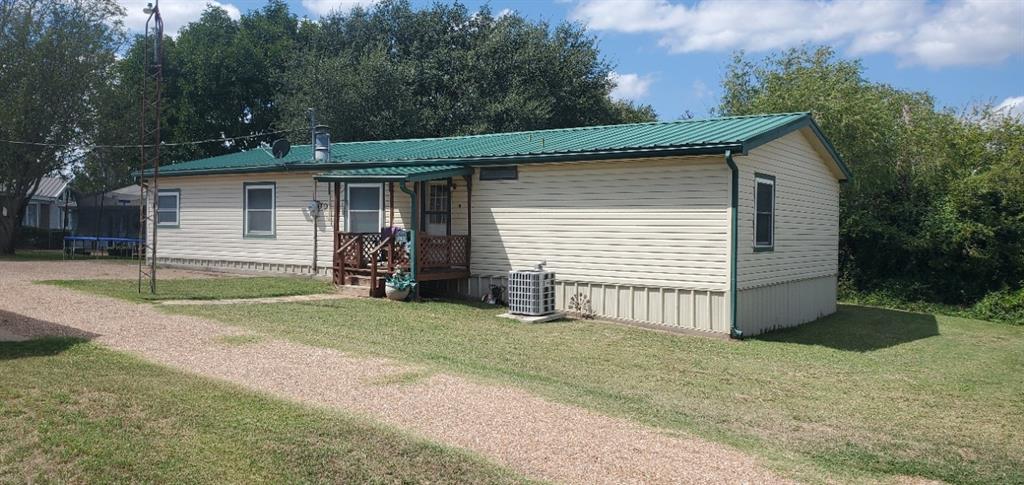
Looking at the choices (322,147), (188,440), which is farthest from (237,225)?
(188,440)

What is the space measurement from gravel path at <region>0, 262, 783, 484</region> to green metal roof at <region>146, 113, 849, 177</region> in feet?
18.1

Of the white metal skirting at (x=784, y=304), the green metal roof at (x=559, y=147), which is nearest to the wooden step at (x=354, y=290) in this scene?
the green metal roof at (x=559, y=147)

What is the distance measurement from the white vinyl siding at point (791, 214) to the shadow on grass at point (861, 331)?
872 mm

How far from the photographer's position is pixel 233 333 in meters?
9.05

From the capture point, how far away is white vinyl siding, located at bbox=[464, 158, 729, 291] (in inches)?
437

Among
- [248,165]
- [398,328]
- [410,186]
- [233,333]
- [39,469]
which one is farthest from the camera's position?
[248,165]

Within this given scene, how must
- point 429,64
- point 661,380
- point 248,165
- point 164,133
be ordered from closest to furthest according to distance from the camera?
point 661,380
point 248,165
point 429,64
point 164,133

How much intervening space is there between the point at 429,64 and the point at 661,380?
24.4m

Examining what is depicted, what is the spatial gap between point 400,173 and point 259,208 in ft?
17.0

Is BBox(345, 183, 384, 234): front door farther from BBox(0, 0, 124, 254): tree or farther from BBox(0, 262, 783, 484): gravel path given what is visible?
BBox(0, 0, 124, 254): tree

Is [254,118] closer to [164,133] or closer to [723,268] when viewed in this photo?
[164,133]

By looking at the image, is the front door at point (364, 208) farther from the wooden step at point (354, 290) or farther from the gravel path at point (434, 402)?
the gravel path at point (434, 402)

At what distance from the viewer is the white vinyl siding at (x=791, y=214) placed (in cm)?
1137

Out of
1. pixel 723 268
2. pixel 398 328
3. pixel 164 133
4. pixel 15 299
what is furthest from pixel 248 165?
pixel 164 133
